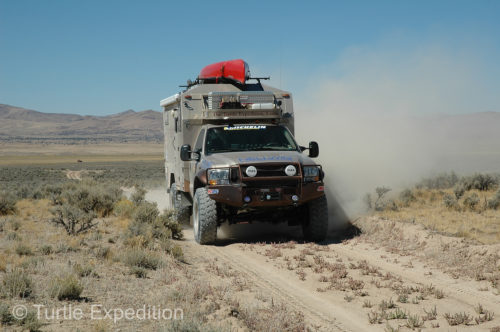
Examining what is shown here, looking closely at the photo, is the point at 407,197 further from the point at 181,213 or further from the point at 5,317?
the point at 5,317

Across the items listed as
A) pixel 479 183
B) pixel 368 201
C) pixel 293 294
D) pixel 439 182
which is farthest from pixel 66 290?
pixel 439 182

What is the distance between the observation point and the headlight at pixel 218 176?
11.2 meters

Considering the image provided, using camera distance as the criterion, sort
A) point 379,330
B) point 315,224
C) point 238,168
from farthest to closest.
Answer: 1. point 315,224
2. point 238,168
3. point 379,330

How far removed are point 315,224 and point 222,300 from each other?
4983 mm

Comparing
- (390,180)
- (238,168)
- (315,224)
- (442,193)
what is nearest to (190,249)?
(238,168)

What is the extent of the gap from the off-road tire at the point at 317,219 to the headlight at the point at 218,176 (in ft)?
6.68

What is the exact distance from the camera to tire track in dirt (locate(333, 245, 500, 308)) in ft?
24.0

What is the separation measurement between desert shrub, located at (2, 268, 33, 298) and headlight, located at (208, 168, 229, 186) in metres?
4.83

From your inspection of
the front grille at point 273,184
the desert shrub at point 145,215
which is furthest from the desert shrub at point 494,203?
the desert shrub at point 145,215

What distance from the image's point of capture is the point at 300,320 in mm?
6293

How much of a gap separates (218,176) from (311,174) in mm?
1962

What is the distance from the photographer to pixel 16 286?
691 cm

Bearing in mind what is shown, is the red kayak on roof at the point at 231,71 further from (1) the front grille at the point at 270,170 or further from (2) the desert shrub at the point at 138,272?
(2) the desert shrub at the point at 138,272

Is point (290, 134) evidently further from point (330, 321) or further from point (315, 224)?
point (330, 321)
